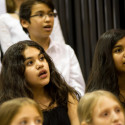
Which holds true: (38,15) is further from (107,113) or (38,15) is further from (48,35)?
(107,113)

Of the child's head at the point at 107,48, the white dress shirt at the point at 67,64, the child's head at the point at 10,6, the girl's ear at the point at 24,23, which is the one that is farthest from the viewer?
the child's head at the point at 10,6

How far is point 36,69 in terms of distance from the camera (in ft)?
7.54

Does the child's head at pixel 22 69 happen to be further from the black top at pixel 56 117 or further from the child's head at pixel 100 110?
the child's head at pixel 100 110

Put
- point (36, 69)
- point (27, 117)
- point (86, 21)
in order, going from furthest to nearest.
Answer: point (86, 21)
point (36, 69)
point (27, 117)

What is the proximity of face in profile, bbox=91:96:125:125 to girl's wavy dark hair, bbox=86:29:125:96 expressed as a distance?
0.45 m

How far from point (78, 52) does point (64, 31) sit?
22 centimetres

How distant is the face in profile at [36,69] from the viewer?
7.54 feet

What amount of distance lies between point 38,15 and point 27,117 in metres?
1.34

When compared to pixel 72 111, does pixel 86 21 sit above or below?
above

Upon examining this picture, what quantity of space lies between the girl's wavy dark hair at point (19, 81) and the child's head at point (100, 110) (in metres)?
0.44

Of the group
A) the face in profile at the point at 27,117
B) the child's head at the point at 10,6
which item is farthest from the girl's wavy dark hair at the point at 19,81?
the child's head at the point at 10,6

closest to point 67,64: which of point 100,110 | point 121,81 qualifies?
point 121,81

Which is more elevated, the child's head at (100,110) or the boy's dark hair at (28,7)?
the boy's dark hair at (28,7)

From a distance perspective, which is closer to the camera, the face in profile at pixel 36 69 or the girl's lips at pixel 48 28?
the face in profile at pixel 36 69
